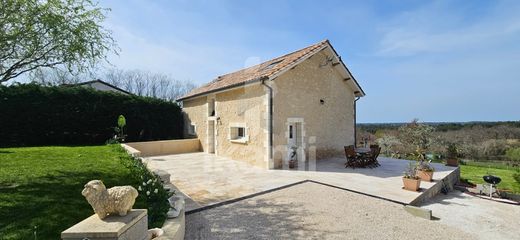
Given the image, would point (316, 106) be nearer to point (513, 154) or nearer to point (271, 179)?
point (271, 179)

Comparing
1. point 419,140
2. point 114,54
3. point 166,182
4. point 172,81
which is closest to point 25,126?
point 114,54

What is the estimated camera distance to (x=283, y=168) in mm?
11102

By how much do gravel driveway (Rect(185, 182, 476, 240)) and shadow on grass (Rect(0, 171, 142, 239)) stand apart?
2075 mm

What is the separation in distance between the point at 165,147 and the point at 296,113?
968 cm

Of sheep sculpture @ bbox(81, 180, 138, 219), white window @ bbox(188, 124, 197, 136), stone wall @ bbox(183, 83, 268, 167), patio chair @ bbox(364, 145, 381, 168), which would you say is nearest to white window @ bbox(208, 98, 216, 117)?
stone wall @ bbox(183, 83, 268, 167)

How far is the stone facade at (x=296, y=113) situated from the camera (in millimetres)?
11203

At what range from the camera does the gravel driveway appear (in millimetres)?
4955

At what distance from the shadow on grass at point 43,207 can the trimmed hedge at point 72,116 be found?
38.0ft

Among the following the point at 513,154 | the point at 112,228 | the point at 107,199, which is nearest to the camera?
the point at 112,228

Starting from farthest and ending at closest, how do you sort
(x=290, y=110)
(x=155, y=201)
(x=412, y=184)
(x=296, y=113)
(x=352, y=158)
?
(x=296, y=113) → (x=290, y=110) → (x=352, y=158) → (x=412, y=184) → (x=155, y=201)

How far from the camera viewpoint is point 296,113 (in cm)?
1184

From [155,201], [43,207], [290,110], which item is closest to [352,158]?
[290,110]

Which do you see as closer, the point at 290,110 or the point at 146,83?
the point at 290,110

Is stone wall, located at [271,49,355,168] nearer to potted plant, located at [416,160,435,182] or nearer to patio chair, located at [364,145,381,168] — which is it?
patio chair, located at [364,145,381,168]
